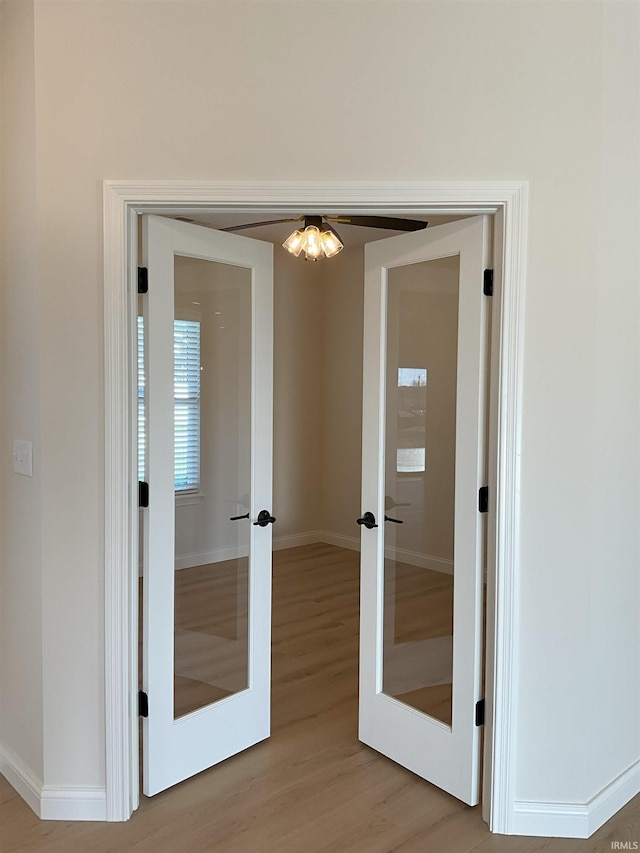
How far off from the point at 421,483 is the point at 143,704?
1383mm

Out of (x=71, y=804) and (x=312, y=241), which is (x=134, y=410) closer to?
(x=71, y=804)

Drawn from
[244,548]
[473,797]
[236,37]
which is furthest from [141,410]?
[473,797]

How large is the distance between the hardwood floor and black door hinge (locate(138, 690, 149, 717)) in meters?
0.35

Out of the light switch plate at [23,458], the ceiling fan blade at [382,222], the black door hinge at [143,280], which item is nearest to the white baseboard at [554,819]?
the light switch plate at [23,458]

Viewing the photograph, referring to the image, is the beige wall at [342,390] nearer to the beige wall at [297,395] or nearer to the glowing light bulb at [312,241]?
the beige wall at [297,395]

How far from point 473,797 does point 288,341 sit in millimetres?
4720

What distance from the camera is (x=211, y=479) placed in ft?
8.72

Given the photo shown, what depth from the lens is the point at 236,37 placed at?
→ 222cm

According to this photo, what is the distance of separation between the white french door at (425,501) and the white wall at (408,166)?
20 centimetres

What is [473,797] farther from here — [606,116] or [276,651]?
[606,116]

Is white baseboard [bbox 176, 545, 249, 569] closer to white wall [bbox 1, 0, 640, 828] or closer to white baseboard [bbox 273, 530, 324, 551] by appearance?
white wall [bbox 1, 0, 640, 828]

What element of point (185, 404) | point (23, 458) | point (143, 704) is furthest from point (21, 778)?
point (185, 404)

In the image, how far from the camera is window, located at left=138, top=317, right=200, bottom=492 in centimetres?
250

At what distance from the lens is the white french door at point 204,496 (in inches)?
96.2
